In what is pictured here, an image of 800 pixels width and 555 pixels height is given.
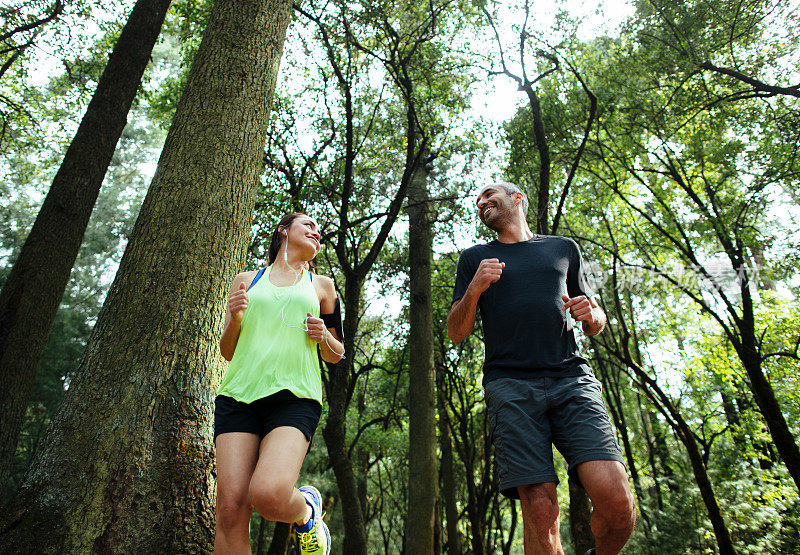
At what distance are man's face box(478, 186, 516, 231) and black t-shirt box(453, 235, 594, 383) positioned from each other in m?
0.19

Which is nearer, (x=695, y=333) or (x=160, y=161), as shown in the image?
(x=160, y=161)

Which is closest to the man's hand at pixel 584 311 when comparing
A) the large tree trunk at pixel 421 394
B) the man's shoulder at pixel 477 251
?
the man's shoulder at pixel 477 251

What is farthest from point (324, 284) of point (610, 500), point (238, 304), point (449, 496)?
point (449, 496)

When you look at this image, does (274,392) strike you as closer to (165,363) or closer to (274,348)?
(274,348)

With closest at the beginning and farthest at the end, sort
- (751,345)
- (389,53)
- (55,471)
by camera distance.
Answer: (55,471) → (751,345) → (389,53)

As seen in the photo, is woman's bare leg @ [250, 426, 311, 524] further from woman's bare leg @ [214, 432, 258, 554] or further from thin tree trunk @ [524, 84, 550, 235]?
thin tree trunk @ [524, 84, 550, 235]

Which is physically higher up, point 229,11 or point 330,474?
point 229,11

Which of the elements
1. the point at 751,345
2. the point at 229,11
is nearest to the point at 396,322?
the point at 751,345

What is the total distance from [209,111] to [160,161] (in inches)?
20.7

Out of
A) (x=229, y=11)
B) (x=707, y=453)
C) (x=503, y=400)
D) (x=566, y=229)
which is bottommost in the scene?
(x=503, y=400)

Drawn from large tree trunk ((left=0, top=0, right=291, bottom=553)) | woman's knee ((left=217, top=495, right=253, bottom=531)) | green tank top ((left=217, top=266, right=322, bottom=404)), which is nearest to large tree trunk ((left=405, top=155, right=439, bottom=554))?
large tree trunk ((left=0, top=0, right=291, bottom=553))

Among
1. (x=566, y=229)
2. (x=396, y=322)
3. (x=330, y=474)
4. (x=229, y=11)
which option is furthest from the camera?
(x=330, y=474)

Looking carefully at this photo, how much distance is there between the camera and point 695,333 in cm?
1845

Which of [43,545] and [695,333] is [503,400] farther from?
[695,333]
